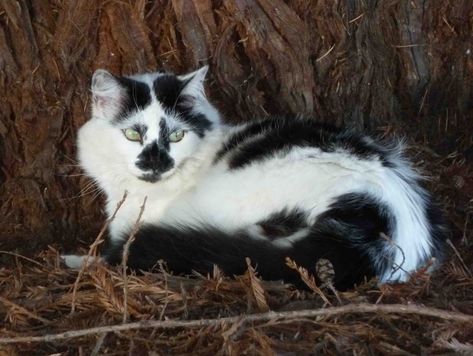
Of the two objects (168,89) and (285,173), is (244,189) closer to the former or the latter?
(285,173)

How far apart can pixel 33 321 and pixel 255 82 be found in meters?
1.58

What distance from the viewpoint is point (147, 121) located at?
9.64 feet

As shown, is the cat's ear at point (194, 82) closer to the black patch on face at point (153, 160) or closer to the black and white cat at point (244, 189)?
the black and white cat at point (244, 189)

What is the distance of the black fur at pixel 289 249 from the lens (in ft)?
7.87

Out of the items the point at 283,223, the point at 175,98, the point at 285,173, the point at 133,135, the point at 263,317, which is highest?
the point at 175,98

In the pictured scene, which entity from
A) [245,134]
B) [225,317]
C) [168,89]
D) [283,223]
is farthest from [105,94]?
[225,317]

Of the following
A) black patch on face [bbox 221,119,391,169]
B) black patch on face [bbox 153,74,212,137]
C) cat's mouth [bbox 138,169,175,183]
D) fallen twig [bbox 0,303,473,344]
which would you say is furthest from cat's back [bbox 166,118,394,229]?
fallen twig [bbox 0,303,473,344]

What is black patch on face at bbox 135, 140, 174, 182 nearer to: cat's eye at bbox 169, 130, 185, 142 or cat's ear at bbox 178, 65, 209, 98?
cat's eye at bbox 169, 130, 185, 142

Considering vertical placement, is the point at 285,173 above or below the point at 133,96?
below

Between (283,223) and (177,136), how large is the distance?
729mm

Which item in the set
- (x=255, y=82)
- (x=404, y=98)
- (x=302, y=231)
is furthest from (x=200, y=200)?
(x=404, y=98)

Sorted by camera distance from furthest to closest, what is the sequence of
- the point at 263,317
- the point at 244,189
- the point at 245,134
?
the point at 245,134 < the point at 244,189 < the point at 263,317

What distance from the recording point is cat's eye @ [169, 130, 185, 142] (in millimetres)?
2980

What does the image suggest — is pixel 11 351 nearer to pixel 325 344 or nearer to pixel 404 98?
pixel 325 344
